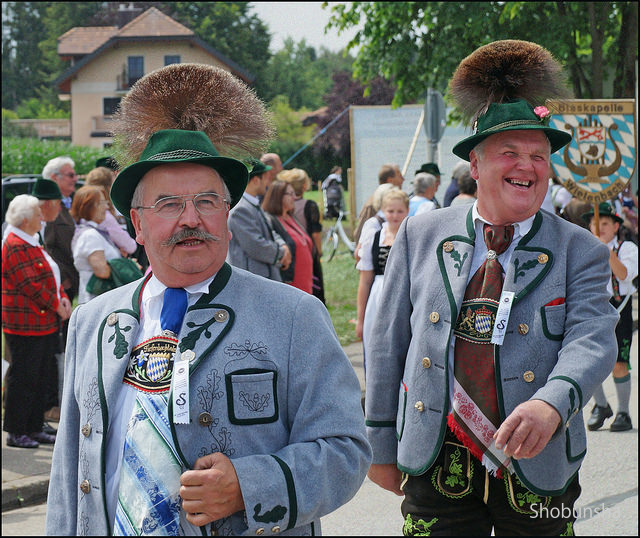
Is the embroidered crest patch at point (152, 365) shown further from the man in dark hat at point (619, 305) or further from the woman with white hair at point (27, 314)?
the man in dark hat at point (619, 305)

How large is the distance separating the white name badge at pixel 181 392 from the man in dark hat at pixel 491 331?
4.03 feet

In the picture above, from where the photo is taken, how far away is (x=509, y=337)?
3.34 meters

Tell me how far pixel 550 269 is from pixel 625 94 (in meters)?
14.7

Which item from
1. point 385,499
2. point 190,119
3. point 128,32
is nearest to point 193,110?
point 190,119

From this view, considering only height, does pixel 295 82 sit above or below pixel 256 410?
above

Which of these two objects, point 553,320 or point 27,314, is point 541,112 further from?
point 27,314

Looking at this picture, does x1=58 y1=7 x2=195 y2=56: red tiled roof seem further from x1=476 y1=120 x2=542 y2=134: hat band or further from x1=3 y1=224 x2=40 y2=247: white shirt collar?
x1=476 y1=120 x2=542 y2=134: hat band

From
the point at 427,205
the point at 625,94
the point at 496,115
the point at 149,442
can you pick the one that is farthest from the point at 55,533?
the point at 625,94

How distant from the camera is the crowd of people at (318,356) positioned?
2438 mm

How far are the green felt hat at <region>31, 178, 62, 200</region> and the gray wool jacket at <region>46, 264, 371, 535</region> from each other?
18.5 ft

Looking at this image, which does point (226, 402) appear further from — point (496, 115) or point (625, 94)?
point (625, 94)

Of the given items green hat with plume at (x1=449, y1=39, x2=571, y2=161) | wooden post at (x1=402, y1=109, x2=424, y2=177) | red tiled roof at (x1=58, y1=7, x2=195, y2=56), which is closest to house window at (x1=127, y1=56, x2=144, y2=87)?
red tiled roof at (x1=58, y1=7, x2=195, y2=56)

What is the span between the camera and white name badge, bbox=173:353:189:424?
242 cm

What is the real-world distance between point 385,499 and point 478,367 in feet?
10.7
